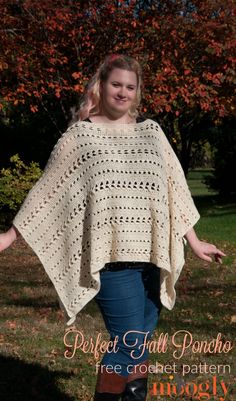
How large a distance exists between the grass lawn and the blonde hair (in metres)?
1.85

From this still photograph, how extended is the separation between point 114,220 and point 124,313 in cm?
46

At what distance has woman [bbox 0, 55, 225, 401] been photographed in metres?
3.58

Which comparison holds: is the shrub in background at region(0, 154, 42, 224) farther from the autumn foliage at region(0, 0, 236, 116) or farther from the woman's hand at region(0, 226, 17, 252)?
the woman's hand at region(0, 226, 17, 252)

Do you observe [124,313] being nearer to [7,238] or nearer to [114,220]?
[114,220]

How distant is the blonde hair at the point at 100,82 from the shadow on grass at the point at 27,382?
6.13ft

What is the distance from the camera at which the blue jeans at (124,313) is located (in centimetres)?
356

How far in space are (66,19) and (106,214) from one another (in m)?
10.5

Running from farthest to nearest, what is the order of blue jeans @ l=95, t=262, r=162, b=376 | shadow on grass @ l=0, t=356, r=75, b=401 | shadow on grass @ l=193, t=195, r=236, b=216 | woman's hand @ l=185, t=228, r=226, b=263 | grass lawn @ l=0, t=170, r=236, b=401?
1. shadow on grass @ l=193, t=195, r=236, b=216
2. grass lawn @ l=0, t=170, r=236, b=401
3. shadow on grass @ l=0, t=356, r=75, b=401
4. woman's hand @ l=185, t=228, r=226, b=263
5. blue jeans @ l=95, t=262, r=162, b=376

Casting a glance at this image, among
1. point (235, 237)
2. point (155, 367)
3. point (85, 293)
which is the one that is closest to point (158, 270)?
A: point (85, 293)

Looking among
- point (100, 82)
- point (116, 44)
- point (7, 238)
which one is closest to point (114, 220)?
point (7, 238)

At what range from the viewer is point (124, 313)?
11.7ft

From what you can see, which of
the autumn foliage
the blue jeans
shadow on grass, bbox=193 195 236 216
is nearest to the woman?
the blue jeans

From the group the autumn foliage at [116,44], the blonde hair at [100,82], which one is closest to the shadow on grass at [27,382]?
the blonde hair at [100,82]

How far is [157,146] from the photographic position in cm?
378
